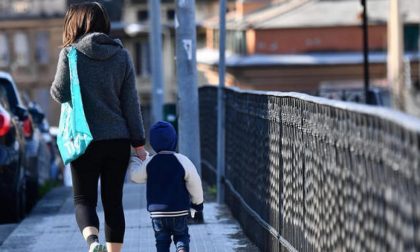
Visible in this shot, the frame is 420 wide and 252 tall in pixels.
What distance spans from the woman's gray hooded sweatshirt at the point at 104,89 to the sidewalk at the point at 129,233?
2.03 metres

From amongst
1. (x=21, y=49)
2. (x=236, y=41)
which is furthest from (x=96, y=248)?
(x=21, y=49)

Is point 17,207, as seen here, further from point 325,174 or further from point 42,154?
point 325,174

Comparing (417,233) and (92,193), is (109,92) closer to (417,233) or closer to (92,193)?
(92,193)

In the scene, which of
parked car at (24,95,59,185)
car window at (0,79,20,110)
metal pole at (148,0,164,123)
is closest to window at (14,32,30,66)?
metal pole at (148,0,164,123)

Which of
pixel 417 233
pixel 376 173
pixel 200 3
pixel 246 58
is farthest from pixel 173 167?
pixel 200 3

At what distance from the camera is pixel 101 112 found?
790 cm

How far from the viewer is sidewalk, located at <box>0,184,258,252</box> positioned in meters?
10.1

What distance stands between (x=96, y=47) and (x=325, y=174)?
202 cm

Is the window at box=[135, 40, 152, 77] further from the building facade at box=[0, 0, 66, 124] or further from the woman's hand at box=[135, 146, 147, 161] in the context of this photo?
the woman's hand at box=[135, 146, 147, 161]

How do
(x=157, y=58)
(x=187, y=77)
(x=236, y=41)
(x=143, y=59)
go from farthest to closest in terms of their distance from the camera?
(x=143, y=59) → (x=236, y=41) → (x=157, y=58) → (x=187, y=77)

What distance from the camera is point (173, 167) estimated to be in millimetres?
8008

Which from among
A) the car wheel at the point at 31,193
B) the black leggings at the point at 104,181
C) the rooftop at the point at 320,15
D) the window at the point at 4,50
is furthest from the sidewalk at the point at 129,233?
the window at the point at 4,50

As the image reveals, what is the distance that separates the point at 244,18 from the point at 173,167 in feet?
193

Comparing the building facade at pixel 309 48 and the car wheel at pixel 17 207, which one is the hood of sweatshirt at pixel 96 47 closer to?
the car wheel at pixel 17 207
